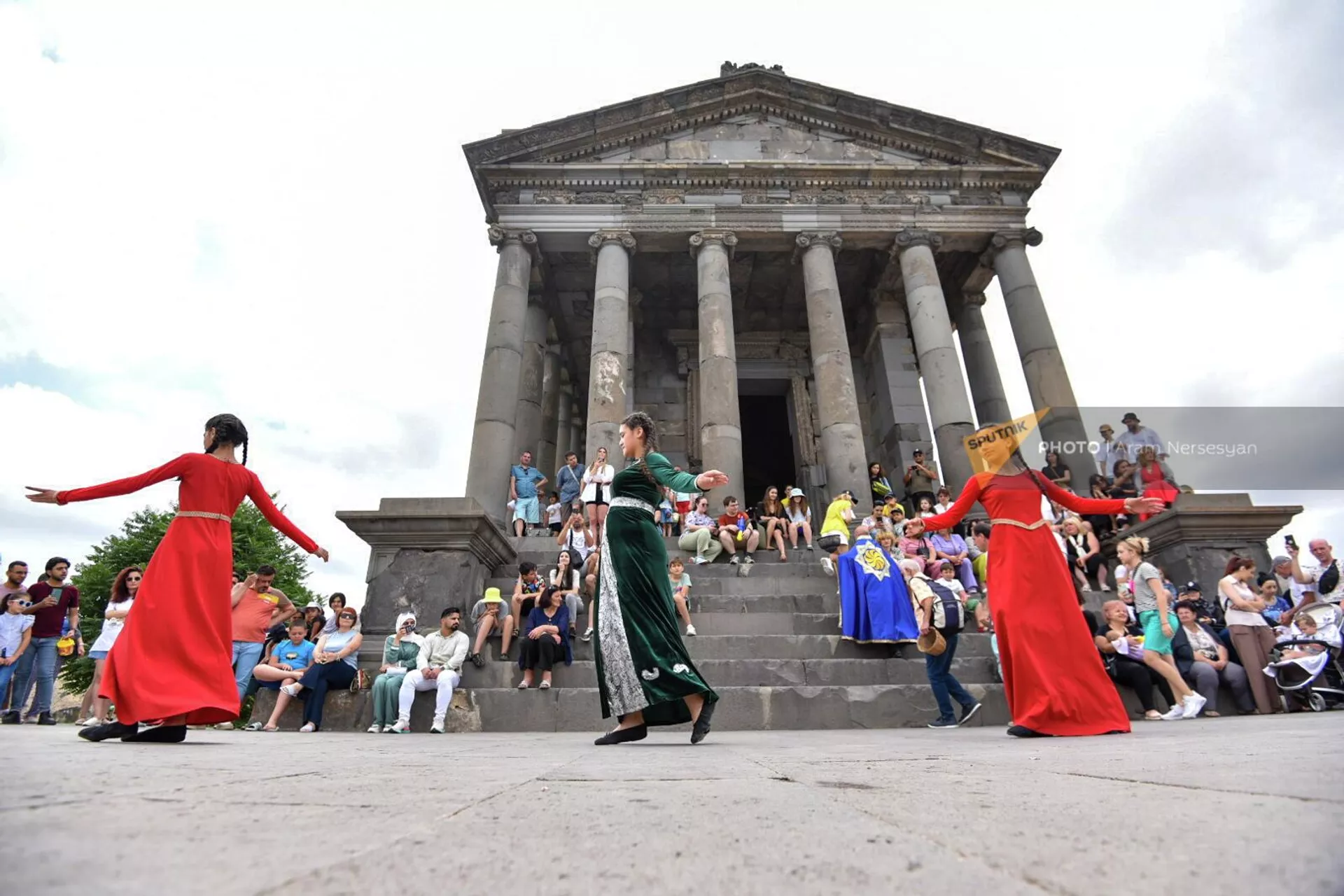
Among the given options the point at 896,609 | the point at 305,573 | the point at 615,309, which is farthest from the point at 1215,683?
the point at 305,573

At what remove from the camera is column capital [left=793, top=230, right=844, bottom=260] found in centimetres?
1534

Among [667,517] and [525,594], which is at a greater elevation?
[667,517]

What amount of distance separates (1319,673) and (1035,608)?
3.96m

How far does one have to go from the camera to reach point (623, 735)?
4.10 metres

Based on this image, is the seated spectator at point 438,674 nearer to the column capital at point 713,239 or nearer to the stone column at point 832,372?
the stone column at point 832,372

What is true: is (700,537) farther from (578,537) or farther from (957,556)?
(957,556)

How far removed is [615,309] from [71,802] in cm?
1362

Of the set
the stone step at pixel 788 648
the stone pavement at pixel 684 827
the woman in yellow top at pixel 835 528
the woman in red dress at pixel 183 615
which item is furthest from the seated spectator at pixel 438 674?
the woman in yellow top at pixel 835 528

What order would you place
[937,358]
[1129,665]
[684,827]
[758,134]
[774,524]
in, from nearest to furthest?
[684,827] < [1129,665] < [774,524] < [937,358] < [758,134]

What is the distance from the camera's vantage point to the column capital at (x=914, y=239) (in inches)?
604

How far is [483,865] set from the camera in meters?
0.93

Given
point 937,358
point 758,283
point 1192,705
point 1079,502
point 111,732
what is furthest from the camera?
point 758,283

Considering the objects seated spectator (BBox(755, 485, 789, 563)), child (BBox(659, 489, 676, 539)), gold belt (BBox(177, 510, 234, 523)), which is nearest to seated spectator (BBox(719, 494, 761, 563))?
seated spectator (BBox(755, 485, 789, 563))

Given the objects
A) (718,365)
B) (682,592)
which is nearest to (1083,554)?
(682,592)
